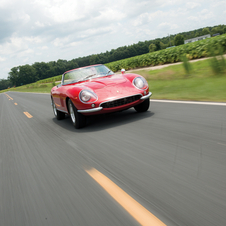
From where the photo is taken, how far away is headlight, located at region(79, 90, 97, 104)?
505 cm

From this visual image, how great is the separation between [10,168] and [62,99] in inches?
106

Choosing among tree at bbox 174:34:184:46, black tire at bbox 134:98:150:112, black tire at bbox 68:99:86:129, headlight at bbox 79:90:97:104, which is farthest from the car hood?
tree at bbox 174:34:184:46

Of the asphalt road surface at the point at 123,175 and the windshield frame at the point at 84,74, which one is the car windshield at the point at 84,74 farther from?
the asphalt road surface at the point at 123,175

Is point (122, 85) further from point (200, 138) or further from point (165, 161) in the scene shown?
point (165, 161)

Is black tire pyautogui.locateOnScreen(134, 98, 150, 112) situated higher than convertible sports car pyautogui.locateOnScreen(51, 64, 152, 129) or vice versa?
convertible sports car pyautogui.locateOnScreen(51, 64, 152, 129)

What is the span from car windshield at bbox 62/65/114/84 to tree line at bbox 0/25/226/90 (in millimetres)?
89153

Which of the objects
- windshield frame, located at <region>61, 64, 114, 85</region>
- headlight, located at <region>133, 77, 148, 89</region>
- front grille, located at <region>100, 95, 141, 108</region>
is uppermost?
windshield frame, located at <region>61, 64, 114, 85</region>

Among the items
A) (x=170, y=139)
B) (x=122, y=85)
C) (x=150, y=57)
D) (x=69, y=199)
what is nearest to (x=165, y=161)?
(x=170, y=139)

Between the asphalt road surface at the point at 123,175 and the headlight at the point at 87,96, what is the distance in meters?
0.65

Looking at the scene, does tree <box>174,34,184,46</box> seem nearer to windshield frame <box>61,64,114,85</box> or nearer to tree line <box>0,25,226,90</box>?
tree line <box>0,25,226,90</box>

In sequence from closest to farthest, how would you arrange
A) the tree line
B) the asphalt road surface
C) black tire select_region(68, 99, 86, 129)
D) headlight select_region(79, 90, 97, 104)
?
the asphalt road surface
headlight select_region(79, 90, 97, 104)
black tire select_region(68, 99, 86, 129)
the tree line

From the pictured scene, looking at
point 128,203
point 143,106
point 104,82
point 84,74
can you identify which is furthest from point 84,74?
point 128,203

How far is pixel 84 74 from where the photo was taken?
6.36 meters

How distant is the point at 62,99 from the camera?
611 centimetres
